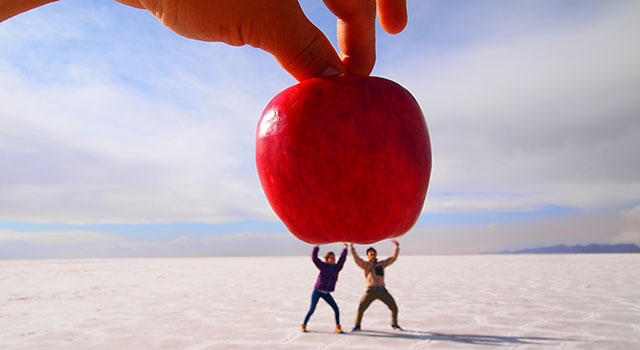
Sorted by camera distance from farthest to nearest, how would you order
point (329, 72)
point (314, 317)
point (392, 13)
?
1. point (314, 317)
2. point (392, 13)
3. point (329, 72)

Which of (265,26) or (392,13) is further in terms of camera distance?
(392,13)

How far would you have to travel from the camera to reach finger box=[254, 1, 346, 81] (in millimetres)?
1079

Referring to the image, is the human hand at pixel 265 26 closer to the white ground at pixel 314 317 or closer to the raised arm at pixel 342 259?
the raised arm at pixel 342 259

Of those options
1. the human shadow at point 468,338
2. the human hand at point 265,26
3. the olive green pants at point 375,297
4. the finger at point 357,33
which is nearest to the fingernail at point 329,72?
the human hand at point 265,26

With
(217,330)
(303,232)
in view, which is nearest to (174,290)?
(217,330)

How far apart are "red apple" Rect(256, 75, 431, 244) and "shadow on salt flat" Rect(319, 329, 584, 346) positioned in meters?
5.58

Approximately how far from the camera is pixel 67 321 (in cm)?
768

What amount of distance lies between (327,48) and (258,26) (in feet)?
0.59

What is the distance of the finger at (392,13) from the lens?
4.40 ft

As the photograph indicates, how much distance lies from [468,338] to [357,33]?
5.91m

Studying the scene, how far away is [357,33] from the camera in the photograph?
4.08 feet

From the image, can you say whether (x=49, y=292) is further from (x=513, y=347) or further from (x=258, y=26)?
(x=258, y=26)

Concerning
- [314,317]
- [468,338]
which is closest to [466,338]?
[468,338]

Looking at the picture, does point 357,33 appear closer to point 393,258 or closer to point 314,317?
point 393,258
